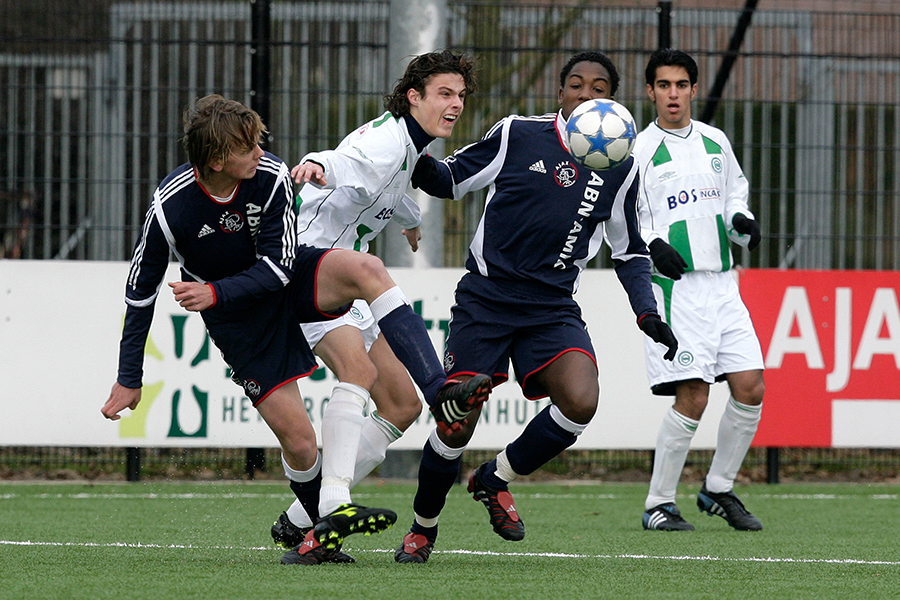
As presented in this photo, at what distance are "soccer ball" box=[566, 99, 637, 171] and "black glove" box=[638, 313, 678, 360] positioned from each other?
639 mm

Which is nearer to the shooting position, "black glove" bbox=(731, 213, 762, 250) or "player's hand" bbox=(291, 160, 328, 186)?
"player's hand" bbox=(291, 160, 328, 186)

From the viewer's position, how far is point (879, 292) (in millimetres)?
8844

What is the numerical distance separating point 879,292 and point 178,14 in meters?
5.27

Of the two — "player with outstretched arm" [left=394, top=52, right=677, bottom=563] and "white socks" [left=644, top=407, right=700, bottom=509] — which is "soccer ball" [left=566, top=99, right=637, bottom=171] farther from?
"white socks" [left=644, top=407, right=700, bottom=509]

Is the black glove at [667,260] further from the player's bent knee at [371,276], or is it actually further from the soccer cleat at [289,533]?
the soccer cleat at [289,533]

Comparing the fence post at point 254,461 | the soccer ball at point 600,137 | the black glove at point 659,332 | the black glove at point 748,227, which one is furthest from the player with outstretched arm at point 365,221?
the fence post at point 254,461

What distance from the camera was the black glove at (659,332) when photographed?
5.13 meters

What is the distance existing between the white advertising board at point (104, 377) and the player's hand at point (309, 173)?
3.75 metres

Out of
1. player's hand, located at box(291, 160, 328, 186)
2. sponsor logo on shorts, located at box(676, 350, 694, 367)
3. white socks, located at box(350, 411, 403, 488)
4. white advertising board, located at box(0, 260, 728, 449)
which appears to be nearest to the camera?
player's hand, located at box(291, 160, 328, 186)

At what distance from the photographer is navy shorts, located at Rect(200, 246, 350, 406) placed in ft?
15.9

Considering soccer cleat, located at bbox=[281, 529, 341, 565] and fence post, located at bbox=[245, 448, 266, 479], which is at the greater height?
soccer cleat, located at bbox=[281, 529, 341, 565]

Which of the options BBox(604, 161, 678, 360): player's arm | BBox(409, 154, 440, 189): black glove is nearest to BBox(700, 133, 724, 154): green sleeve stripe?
BBox(604, 161, 678, 360): player's arm

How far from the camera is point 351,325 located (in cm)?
542

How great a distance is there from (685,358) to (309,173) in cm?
267
